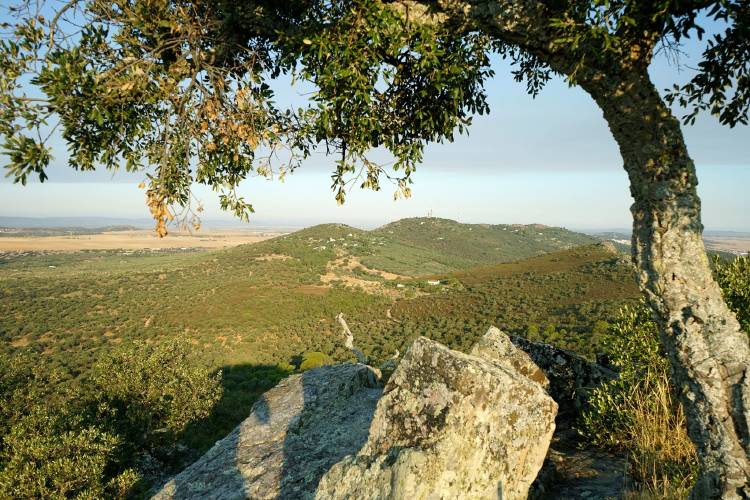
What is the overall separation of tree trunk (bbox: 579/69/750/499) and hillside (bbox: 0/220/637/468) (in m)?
29.6

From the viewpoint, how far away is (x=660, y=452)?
6.25 meters

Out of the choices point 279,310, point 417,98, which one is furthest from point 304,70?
point 279,310

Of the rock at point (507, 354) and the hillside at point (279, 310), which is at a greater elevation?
the rock at point (507, 354)

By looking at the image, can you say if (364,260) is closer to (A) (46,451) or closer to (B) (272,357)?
(B) (272,357)

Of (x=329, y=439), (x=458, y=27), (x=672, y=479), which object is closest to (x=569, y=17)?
(x=458, y=27)

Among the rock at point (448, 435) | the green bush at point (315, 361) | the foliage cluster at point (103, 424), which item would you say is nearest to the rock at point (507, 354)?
the rock at point (448, 435)

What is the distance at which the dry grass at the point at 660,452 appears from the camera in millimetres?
5394

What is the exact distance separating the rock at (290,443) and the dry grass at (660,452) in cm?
525

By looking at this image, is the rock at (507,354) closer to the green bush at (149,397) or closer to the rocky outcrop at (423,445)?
the rocky outcrop at (423,445)

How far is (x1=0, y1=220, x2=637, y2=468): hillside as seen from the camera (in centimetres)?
4612

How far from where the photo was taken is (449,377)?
5.99 m

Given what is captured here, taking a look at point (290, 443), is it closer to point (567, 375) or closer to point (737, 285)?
point (567, 375)

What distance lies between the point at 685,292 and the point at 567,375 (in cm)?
546

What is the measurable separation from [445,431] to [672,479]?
12.1 ft
